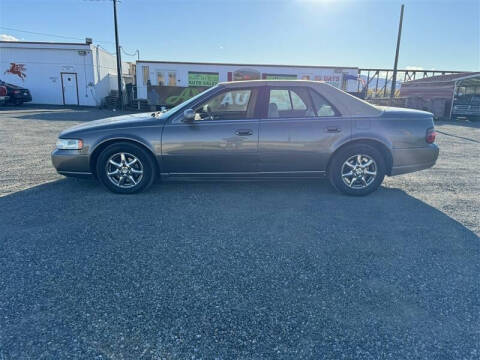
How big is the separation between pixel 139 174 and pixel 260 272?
98.0 inches

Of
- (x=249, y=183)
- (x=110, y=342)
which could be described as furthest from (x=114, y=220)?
(x=249, y=183)

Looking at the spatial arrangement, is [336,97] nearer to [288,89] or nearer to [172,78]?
[288,89]

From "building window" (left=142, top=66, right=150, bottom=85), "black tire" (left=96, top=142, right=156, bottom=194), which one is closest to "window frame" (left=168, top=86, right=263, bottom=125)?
"black tire" (left=96, top=142, right=156, bottom=194)

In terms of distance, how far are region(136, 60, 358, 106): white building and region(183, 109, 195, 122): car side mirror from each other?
17016 mm

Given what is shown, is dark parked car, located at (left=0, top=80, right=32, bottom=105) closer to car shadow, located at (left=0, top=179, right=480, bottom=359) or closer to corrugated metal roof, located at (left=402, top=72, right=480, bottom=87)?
car shadow, located at (left=0, top=179, right=480, bottom=359)

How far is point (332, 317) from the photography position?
2074mm

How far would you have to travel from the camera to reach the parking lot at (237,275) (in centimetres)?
186

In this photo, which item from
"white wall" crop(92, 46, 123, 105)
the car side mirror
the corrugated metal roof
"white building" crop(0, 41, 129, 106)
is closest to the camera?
the car side mirror

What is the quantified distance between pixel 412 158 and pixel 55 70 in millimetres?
26441

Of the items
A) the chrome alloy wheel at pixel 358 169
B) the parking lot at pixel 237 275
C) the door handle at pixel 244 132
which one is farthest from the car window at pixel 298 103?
the parking lot at pixel 237 275

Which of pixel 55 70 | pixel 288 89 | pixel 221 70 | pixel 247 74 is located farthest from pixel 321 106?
pixel 55 70

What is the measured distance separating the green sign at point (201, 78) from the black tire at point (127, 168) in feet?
56.7

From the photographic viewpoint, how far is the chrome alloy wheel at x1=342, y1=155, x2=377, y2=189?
4.32 m

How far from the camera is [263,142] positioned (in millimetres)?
4156
